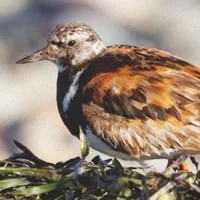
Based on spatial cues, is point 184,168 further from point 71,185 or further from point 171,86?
point 71,185

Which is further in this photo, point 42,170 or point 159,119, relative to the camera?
point 159,119

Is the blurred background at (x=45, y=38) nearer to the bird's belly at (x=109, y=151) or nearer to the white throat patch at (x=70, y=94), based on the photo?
the white throat patch at (x=70, y=94)

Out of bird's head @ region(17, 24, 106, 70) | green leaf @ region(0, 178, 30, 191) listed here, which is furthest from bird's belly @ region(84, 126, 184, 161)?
green leaf @ region(0, 178, 30, 191)

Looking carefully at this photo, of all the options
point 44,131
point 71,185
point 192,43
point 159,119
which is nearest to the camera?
point 71,185

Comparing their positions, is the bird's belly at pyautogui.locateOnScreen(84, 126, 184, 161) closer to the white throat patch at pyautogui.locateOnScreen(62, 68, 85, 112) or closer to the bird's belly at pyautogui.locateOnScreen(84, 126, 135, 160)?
the bird's belly at pyautogui.locateOnScreen(84, 126, 135, 160)

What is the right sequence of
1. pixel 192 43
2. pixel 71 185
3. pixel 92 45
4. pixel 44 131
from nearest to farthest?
pixel 71 185, pixel 92 45, pixel 44 131, pixel 192 43

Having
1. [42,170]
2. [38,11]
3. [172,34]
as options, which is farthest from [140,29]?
[42,170]

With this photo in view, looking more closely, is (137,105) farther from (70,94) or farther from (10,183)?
(10,183)

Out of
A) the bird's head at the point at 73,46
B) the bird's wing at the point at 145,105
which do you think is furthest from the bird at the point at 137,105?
the bird's head at the point at 73,46

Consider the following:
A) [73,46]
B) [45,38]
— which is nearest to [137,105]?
[73,46]
